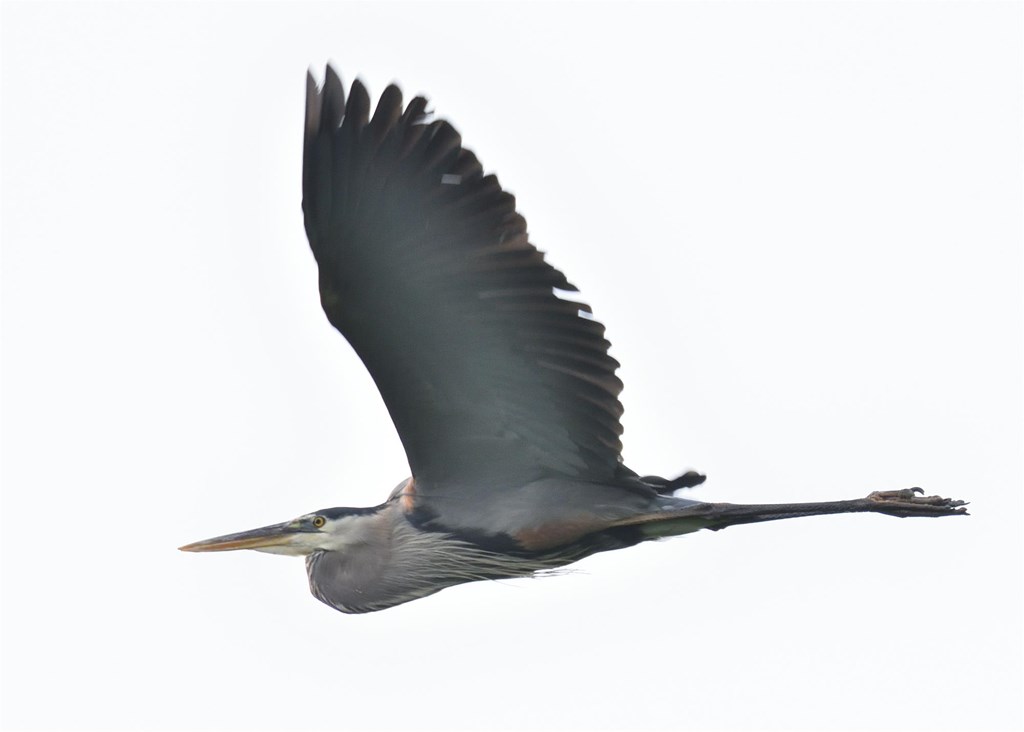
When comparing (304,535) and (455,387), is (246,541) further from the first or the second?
(455,387)

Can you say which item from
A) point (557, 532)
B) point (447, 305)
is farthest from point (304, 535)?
point (447, 305)

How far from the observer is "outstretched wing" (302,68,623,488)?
7020 mm

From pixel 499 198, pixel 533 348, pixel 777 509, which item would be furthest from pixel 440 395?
pixel 777 509

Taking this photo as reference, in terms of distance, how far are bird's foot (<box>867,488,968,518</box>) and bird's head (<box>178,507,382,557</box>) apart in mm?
2344

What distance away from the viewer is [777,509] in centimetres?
799

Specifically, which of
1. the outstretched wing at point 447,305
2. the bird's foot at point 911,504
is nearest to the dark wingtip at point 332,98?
the outstretched wing at point 447,305

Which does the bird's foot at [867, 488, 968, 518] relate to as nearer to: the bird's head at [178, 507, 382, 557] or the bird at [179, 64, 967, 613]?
the bird at [179, 64, 967, 613]

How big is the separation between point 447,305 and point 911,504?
2419 millimetres

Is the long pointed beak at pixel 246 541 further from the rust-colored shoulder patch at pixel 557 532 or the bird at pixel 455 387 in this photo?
the rust-colored shoulder patch at pixel 557 532

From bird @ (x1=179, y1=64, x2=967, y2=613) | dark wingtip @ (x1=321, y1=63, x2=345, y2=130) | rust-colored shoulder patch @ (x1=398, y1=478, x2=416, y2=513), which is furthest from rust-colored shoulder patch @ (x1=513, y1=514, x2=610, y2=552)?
dark wingtip @ (x1=321, y1=63, x2=345, y2=130)

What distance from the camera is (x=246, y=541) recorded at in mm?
8766

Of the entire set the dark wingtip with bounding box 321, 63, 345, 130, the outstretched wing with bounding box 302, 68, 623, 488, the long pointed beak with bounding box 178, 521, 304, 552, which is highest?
the dark wingtip with bounding box 321, 63, 345, 130

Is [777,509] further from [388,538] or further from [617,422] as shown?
[388,538]

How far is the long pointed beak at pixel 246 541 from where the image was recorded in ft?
28.5
